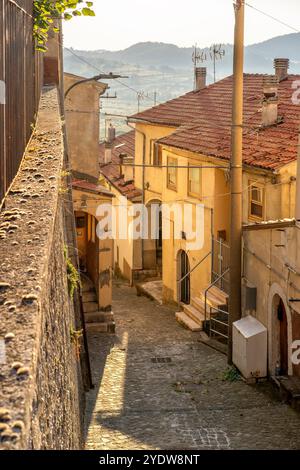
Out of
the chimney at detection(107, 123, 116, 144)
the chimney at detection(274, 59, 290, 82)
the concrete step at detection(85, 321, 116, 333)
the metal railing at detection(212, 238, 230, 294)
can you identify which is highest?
the chimney at detection(274, 59, 290, 82)

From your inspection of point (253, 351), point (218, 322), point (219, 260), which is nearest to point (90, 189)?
point (219, 260)

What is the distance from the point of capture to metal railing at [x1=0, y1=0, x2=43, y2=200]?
Answer: 6.14m

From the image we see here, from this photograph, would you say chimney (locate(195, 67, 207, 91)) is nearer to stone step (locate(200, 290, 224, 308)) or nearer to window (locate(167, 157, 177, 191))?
window (locate(167, 157, 177, 191))

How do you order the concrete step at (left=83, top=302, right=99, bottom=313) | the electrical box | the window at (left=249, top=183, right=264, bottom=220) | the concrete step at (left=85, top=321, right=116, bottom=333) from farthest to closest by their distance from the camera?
the concrete step at (left=83, top=302, right=99, bottom=313)
the concrete step at (left=85, top=321, right=116, bottom=333)
the window at (left=249, top=183, right=264, bottom=220)
the electrical box

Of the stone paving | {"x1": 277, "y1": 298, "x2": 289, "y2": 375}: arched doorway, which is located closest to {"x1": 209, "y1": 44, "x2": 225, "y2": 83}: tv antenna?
the stone paving

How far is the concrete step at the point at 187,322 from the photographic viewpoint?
73.8 feet

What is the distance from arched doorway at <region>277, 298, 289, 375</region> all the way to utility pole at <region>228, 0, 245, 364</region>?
6.29ft

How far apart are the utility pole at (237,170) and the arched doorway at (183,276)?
25.8 ft

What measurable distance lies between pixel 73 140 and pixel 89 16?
1534cm

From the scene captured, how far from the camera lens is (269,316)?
17375 millimetres

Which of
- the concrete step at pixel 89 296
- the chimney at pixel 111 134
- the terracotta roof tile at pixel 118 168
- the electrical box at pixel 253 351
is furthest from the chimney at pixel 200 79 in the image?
the electrical box at pixel 253 351

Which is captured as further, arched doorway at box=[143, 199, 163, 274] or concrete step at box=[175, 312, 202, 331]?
arched doorway at box=[143, 199, 163, 274]

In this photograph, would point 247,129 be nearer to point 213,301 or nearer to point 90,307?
point 213,301

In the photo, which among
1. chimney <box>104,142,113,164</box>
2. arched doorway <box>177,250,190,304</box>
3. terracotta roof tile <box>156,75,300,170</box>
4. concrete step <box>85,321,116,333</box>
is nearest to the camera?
terracotta roof tile <box>156,75,300,170</box>
